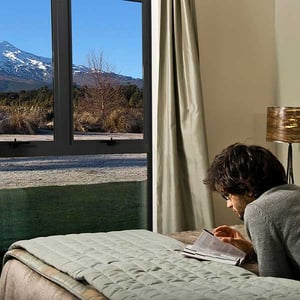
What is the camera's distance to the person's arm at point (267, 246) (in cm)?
160

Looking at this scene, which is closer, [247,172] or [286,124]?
[247,172]

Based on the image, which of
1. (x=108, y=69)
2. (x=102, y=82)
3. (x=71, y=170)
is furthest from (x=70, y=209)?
(x=108, y=69)

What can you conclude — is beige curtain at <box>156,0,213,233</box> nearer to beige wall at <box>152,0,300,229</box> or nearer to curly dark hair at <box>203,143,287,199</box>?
beige wall at <box>152,0,300,229</box>

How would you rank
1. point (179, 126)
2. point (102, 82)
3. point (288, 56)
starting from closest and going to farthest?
point (179, 126) → point (102, 82) → point (288, 56)

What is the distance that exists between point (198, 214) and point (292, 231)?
185 cm

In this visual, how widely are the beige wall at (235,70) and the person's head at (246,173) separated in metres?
1.90

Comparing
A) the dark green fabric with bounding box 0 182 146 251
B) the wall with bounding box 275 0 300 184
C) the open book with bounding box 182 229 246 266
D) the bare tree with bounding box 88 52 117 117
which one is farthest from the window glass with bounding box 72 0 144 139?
the open book with bounding box 182 229 246 266

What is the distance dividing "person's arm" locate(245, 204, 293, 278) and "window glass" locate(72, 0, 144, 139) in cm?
201

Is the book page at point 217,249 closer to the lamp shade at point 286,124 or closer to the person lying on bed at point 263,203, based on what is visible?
the person lying on bed at point 263,203

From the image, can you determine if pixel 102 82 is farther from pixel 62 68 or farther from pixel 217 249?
pixel 217 249

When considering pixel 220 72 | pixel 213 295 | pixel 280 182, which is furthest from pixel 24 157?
pixel 213 295

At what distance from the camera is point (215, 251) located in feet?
6.07

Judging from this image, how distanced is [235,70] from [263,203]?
7.79ft

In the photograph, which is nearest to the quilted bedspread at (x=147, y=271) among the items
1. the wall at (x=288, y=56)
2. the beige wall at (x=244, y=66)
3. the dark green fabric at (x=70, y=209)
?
the dark green fabric at (x=70, y=209)
